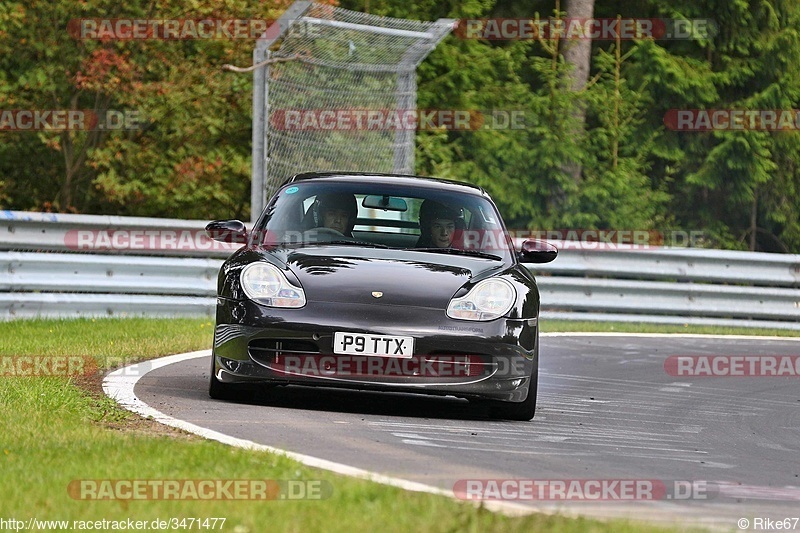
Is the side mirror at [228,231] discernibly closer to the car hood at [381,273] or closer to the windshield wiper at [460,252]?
the car hood at [381,273]

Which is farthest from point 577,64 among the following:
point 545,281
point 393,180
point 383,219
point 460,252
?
point 460,252

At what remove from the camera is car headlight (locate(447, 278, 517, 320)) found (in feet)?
28.0

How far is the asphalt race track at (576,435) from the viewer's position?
6.39 meters

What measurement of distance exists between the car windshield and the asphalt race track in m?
1.01

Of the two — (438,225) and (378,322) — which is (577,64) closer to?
(438,225)

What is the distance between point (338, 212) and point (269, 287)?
50.0 inches

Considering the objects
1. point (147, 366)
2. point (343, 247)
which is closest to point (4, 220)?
point (147, 366)

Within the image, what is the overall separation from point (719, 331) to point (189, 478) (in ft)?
43.3

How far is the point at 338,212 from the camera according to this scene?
9.70 m

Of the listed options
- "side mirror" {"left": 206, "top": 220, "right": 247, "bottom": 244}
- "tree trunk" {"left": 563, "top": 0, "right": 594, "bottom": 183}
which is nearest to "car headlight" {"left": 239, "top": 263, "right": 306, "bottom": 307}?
"side mirror" {"left": 206, "top": 220, "right": 247, "bottom": 244}

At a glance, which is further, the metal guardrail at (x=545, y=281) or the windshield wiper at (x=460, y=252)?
the metal guardrail at (x=545, y=281)

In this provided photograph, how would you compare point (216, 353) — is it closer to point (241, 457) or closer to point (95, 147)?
point (241, 457)

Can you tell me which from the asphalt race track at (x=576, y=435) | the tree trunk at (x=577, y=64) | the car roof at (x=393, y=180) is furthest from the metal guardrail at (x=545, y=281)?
the tree trunk at (x=577, y=64)

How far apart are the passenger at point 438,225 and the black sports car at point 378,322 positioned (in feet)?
0.65
